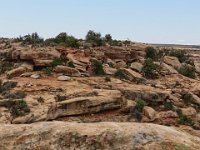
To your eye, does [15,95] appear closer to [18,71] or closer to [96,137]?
[18,71]

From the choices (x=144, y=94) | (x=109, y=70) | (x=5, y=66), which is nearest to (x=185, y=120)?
(x=144, y=94)

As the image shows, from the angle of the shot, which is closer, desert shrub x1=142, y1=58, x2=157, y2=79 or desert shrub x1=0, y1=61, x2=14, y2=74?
desert shrub x1=0, y1=61, x2=14, y2=74

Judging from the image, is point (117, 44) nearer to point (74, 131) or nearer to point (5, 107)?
point (5, 107)

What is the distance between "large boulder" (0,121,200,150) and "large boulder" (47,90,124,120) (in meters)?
17.1

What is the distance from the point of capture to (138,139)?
7.66m

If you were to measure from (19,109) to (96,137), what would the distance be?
18.5 metres

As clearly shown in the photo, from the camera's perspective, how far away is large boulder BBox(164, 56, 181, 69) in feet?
133

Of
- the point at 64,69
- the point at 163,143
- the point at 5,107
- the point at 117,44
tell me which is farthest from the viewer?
the point at 117,44

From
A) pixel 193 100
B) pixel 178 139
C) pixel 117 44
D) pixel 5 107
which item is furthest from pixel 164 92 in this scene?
pixel 178 139

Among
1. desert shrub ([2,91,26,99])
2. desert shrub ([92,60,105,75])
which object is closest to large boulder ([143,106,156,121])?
desert shrub ([92,60,105,75])

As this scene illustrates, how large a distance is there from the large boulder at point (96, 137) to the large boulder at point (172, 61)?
108 feet

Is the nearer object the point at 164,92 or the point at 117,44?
the point at 164,92

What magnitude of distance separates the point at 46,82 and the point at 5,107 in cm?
471

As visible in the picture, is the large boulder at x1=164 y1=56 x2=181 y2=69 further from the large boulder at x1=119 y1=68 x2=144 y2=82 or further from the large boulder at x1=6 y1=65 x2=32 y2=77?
the large boulder at x1=6 y1=65 x2=32 y2=77
